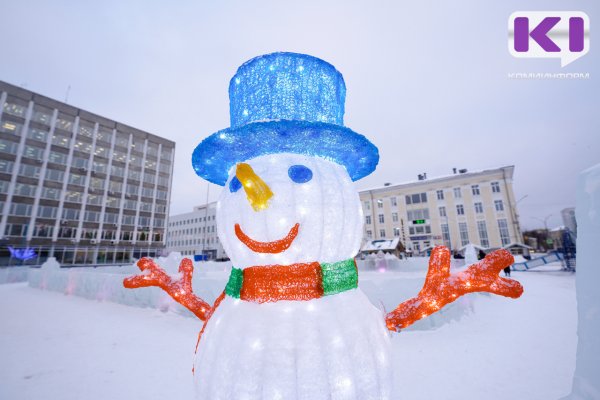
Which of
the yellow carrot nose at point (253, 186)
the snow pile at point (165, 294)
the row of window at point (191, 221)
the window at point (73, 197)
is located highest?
the row of window at point (191, 221)

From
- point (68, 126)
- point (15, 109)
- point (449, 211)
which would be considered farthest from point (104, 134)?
point (449, 211)

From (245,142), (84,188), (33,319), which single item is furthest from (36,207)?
(245,142)

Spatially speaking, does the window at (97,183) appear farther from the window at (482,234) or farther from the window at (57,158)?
the window at (482,234)

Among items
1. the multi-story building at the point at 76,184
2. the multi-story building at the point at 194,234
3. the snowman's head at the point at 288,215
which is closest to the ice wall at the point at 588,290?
the snowman's head at the point at 288,215

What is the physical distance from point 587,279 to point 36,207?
38294 millimetres

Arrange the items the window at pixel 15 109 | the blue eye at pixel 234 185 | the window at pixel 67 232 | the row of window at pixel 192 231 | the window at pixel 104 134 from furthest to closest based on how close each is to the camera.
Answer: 1. the row of window at pixel 192 231
2. the window at pixel 104 134
3. the window at pixel 67 232
4. the window at pixel 15 109
5. the blue eye at pixel 234 185

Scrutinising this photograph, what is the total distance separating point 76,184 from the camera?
30.9m

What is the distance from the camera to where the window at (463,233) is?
3259 cm

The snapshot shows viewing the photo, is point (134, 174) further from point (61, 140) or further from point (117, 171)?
point (61, 140)

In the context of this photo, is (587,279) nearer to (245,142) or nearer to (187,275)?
(245,142)

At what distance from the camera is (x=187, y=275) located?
2146 mm

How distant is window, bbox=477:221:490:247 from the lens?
3153 centimetres

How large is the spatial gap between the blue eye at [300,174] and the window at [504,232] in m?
36.7

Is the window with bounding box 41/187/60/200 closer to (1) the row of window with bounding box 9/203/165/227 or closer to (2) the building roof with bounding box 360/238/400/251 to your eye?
(1) the row of window with bounding box 9/203/165/227
